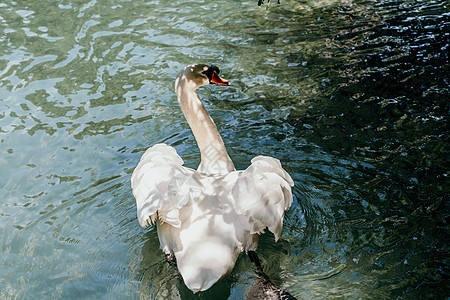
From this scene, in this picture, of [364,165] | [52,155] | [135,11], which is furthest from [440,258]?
[135,11]

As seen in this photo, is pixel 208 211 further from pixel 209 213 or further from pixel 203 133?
pixel 203 133

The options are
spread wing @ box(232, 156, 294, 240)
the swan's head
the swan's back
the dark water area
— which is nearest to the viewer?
the swan's back

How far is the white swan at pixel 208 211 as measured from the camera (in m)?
3.35

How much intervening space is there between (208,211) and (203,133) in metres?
1.21

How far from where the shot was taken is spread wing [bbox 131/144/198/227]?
3484mm

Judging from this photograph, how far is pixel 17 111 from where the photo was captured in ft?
21.3

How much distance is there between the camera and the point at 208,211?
141 inches

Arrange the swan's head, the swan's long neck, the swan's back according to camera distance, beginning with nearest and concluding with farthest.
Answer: the swan's back
the swan's long neck
the swan's head

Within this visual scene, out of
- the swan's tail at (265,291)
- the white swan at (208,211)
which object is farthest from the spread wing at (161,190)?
the swan's tail at (265,291)

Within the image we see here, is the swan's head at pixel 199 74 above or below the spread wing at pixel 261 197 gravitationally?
above

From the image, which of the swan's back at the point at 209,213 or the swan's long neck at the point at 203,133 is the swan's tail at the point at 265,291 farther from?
the swan's long neck at the point at 203,133

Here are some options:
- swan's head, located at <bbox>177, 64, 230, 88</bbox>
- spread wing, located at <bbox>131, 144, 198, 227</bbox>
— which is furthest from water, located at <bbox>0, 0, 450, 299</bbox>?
swan's head, located at <bbox>177, 64, 230, 88</bbox>

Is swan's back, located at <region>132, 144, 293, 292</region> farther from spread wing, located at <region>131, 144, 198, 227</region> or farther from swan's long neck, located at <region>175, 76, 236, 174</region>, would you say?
swan's long neck, located at <region>175, 76, 236, 174</region>

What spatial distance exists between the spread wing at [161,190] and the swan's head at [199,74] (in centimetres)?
108
